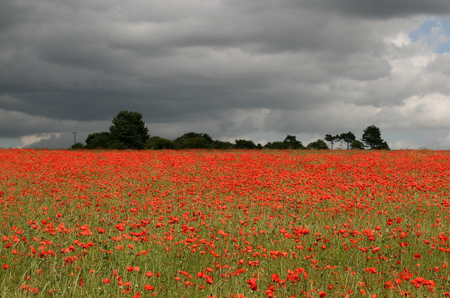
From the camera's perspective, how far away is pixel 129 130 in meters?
61.8

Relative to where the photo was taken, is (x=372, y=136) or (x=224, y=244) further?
(x=372, y=136)

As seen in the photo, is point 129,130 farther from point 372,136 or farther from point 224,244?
point 224,244

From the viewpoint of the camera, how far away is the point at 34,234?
21.8 feet

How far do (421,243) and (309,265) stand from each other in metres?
2.71

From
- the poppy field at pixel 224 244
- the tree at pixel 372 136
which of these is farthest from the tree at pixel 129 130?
the poppy field at pixel 224 244

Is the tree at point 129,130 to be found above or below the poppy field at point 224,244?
above

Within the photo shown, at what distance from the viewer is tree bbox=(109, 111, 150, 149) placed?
2398 inches

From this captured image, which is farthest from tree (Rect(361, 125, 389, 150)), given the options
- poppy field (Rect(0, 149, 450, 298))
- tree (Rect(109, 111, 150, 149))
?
poppy field (Rect(0, 149, 450, 298))

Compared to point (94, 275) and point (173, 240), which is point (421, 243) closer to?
point (173, 240)

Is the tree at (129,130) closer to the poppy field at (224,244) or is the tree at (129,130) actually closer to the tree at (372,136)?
the tree at (372,136)

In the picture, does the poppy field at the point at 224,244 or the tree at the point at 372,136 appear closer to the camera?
the poppy field at the point at 224,244

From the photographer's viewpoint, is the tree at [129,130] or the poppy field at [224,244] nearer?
the poppy field at [224,244]

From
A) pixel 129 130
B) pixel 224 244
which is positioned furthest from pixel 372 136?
pixel 224 244

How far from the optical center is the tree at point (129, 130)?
6091 centimetres
